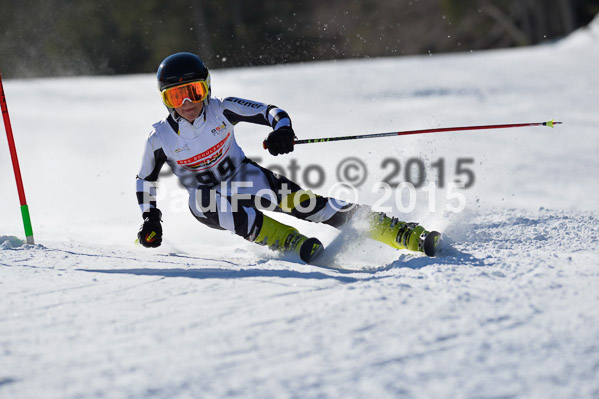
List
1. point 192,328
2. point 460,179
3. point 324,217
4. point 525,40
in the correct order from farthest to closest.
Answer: point 525,40 < point 460,179 < point 324,217 < point 192,328

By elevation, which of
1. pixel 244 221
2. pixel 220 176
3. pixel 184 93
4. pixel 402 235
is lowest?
pixel 402 235

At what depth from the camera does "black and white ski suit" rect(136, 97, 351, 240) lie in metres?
3.82

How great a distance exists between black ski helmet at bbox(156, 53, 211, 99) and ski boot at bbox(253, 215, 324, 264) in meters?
0.90

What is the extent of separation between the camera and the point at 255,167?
4023 millimetres

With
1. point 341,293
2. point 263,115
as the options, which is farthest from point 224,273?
point 263,115

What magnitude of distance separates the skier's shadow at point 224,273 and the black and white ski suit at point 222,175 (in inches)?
24.4

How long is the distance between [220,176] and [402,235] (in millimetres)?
1197

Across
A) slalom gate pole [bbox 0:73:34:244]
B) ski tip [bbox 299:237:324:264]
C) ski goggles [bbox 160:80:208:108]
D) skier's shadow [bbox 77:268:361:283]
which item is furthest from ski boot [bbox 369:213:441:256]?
slalom gate pole [bbox 0:73:34:244]

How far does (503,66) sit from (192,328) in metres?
13.3

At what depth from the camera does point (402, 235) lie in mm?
3492

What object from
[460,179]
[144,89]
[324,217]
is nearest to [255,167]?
[324,217]

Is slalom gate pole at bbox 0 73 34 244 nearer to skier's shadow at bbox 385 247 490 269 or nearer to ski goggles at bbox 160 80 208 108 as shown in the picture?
ski goggles at bbox 160 80 208 108

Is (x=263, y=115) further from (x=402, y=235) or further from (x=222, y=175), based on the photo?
(x=402, y=235)

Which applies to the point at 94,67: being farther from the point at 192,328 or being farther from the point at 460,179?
the point at 192,328
